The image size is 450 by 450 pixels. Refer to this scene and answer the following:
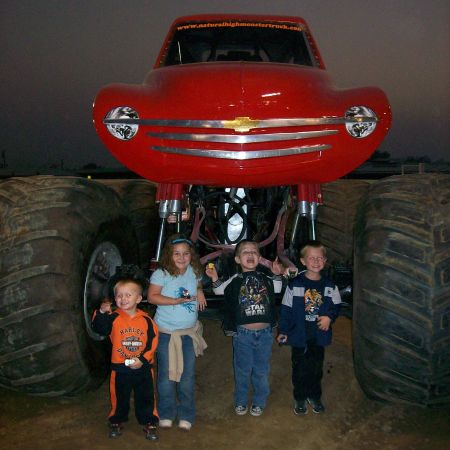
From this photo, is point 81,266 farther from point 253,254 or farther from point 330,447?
point 330,447

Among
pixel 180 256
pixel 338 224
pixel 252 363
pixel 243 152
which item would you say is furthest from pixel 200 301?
pixel 338 224

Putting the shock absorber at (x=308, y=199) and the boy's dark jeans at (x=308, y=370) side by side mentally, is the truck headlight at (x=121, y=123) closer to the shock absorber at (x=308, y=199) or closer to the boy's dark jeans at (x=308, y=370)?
the shock absorber at (x=308, y=199)

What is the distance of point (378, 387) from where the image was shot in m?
2.95

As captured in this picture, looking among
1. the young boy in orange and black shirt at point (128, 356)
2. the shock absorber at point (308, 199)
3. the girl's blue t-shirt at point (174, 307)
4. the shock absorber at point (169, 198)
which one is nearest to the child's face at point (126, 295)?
the young boy in orange and black shirt at point (128, 356)

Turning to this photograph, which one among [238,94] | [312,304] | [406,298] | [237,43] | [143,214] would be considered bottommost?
[312,304]

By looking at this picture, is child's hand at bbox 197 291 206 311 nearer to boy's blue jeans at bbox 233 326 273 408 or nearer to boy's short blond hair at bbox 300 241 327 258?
boy's blue jeans at bbox 233 326 273 408

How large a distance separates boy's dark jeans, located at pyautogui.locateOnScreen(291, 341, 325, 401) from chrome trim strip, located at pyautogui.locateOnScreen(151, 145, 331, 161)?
1.38 m

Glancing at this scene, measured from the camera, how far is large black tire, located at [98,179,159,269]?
538 centimetres

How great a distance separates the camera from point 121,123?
3119 millimetres

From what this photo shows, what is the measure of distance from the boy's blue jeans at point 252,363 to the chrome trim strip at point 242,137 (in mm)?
1371

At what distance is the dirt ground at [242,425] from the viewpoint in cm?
300

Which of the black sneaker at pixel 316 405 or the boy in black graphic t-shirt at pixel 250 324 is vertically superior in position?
the boy in black graphic t-shirt at pixel 250 324

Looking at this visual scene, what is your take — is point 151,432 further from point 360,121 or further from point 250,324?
point 360,121

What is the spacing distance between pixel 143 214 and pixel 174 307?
2.24 m
